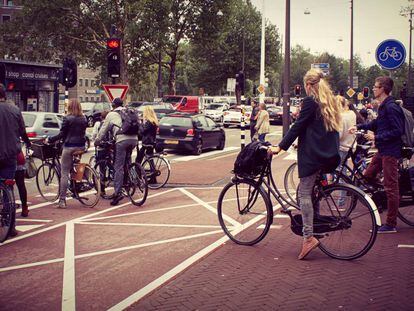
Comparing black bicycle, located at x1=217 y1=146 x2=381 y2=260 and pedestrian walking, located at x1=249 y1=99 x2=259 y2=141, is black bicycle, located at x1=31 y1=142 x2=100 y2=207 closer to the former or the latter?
black bicycle, located at x1=217 y1=146 x2=381 y2=260

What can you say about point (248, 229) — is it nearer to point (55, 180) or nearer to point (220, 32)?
point (55, 180)

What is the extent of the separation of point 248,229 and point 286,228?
3.18ft

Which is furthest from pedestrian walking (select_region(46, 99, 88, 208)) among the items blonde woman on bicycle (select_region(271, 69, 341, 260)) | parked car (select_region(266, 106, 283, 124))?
parked car (select_region(266, 106, 283, 124))

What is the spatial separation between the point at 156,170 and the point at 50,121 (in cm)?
899

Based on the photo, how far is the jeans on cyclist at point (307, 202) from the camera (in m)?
6.14

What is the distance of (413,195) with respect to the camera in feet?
25.8

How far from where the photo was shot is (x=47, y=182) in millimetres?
10578

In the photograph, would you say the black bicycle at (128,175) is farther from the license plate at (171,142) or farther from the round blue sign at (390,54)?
the license plate at (171,142)

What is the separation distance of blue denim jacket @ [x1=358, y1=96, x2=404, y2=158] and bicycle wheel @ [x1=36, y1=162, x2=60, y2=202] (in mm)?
5594

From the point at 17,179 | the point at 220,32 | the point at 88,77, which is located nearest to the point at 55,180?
the point at 17,179

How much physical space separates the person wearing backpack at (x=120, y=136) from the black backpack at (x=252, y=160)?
11.7ft

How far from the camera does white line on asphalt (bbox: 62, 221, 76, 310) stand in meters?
4.88

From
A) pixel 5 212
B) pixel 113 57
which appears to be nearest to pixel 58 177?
pixel 5 212

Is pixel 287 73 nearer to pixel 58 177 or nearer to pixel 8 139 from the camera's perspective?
pixel 58 177
